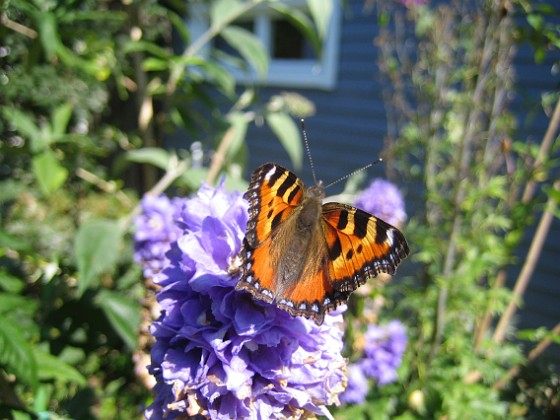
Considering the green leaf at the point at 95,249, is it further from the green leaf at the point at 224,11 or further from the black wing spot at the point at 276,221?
the green leaf at the point at 224,11

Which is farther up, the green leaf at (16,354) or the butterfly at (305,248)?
the butterfly at (305,248)

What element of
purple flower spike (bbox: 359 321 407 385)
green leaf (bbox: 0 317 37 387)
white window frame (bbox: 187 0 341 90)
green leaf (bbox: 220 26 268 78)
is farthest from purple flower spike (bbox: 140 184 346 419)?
white window frame (bbox: 187 0 341 90)

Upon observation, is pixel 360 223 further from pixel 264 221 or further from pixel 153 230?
pixel 153 230

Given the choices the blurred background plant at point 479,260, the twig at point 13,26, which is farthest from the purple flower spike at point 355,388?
the twig at point 13,26

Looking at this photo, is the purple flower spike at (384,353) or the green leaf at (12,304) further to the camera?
the purple flower spike at (384,353)

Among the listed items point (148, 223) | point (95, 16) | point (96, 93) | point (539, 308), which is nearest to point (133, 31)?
point (95, 16)

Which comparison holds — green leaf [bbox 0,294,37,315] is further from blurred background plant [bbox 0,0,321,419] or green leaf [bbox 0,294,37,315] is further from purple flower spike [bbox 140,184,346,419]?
purple flower spike [bbox 140,184,346,419]

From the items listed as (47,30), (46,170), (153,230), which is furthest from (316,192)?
(46,170)
